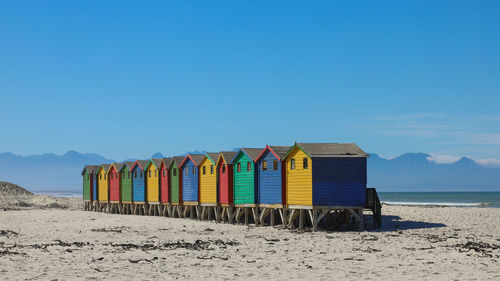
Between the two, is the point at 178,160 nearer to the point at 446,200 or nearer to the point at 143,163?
the point at 143,163

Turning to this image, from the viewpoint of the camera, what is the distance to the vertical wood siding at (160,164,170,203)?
45.2 m

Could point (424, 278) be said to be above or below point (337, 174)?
below

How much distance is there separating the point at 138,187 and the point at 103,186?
8.79 metres

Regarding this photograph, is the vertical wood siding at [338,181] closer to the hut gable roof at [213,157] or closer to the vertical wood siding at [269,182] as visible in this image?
the vertical wood siding at [269,182]

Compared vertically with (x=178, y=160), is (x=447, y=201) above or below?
below

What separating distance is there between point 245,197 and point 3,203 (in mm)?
43835

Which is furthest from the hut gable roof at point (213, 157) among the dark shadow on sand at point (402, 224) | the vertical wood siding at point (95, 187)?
the vertical wood siding at point (95, 187)

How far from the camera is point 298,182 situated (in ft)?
100

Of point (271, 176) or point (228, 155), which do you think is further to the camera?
point (228, 155)

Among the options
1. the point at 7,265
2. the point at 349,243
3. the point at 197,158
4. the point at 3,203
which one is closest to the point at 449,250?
the point at 349,243

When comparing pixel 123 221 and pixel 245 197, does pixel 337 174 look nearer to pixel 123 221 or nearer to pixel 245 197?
pixel 245 197

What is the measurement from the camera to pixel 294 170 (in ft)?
101

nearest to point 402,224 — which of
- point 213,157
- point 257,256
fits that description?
point 213,157

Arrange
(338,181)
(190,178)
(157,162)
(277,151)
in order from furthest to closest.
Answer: (157,162)
(190,178)
(277,151)
(338,181)
